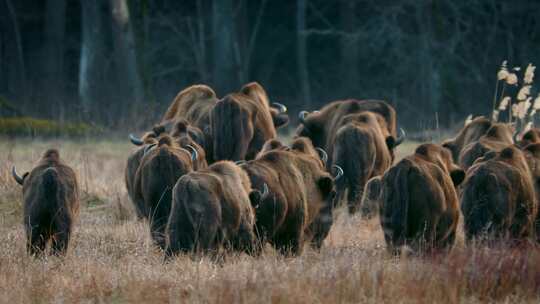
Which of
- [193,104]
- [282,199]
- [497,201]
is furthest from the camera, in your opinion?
[193,104]

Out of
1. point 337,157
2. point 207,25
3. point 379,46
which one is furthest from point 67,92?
point 337,157

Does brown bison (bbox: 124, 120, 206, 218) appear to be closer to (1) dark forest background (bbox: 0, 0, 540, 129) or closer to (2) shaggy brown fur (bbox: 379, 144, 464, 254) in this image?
(2) shaggy brown fur (bbox: 379, 144, 464, 254)

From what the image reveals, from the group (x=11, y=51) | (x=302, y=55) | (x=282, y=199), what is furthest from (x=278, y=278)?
(x=11, y=51)

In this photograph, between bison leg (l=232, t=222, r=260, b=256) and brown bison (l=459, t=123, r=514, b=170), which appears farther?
brown bison (l=459, t=123, r=514, b=170)

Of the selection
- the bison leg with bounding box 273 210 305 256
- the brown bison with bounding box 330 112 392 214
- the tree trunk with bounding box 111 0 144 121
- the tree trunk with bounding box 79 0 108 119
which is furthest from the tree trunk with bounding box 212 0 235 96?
the bison leg with bounding box 273 210 305 256

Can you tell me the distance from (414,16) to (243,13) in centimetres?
605

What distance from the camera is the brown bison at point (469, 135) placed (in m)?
16.0

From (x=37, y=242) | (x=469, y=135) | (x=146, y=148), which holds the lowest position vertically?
(x=37, y=242)

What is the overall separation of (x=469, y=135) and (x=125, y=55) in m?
19.1

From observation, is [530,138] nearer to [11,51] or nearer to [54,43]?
[54,43]

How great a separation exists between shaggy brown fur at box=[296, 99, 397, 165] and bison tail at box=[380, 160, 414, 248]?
17.7 feet

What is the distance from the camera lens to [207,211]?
10680 millimetres

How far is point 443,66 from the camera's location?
3728 centimetres

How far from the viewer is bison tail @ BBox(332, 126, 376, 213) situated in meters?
15.7
